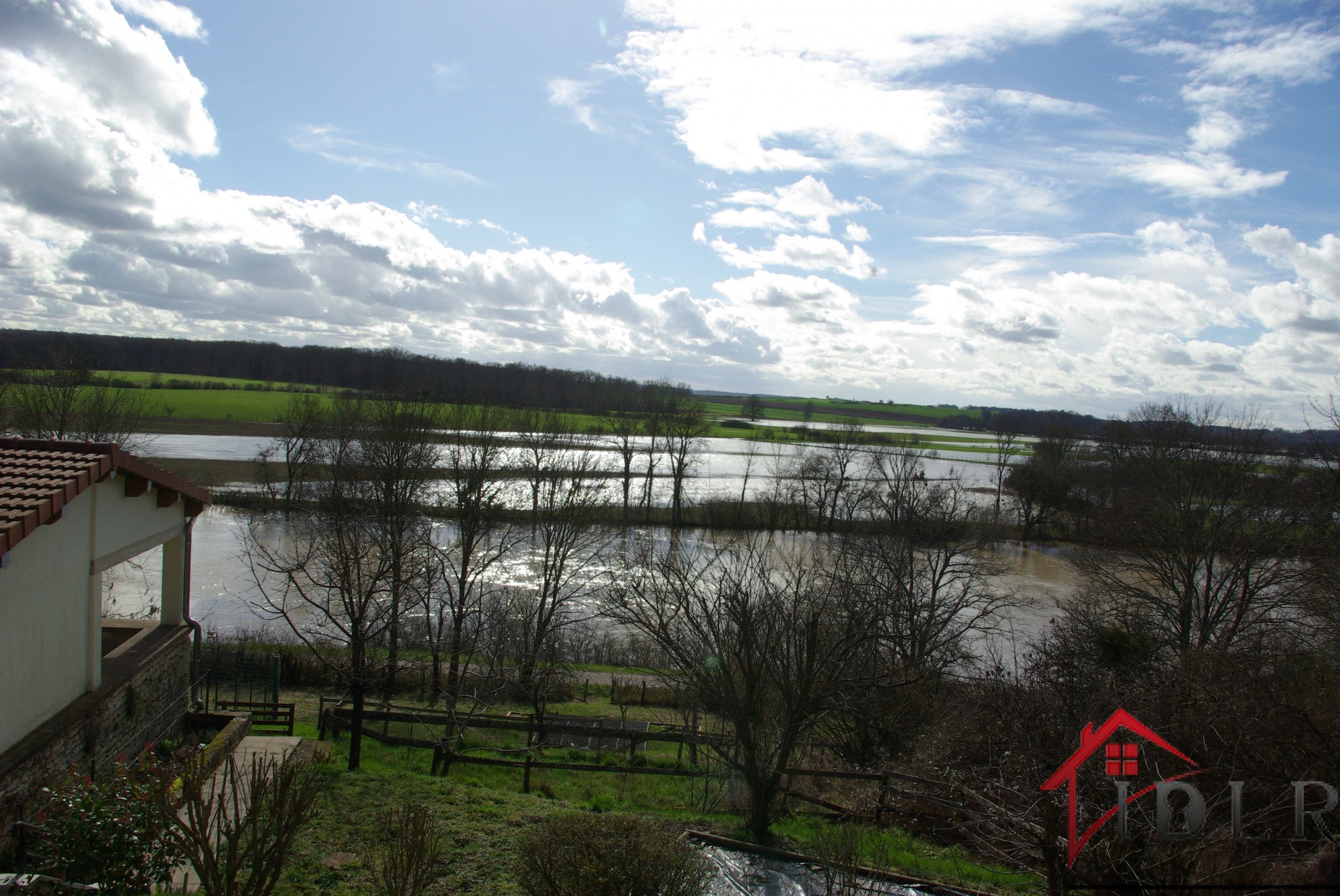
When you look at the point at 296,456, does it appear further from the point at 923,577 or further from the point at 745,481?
the point at 923,577

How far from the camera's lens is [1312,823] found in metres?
6.65

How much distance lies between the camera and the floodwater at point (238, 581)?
78.9 ft

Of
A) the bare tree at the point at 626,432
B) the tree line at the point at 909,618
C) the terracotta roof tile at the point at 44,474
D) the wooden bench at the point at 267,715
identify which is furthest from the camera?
the bare tree at the point at 626,432

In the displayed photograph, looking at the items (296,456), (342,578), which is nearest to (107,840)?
(342,578)

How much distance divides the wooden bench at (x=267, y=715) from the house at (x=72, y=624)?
383cm

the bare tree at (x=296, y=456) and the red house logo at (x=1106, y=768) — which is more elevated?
the red house logo at (x=1106, y=768)

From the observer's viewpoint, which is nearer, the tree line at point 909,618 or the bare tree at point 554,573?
the tree line at point 909,618

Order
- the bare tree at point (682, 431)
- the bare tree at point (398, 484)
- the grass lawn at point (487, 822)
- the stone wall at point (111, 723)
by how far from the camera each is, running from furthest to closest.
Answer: the bare tree at point (682, 431)
the bare tree at point (398, 484)
the grass lawn at point (487, 822)
the stone wall at point (111, 723)

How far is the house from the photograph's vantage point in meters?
6.60

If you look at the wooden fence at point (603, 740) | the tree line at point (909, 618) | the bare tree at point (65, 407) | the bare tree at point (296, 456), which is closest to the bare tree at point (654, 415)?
the tree line at point (909, 618)

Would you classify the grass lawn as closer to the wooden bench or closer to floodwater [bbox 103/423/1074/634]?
the wooden bench

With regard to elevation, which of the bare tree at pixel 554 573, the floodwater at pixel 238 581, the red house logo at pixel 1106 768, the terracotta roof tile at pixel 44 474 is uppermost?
the terracotta roof tile at pixel 44 474

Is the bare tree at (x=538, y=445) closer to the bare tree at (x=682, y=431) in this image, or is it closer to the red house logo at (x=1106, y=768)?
the bare tree at (x=682, y=431)

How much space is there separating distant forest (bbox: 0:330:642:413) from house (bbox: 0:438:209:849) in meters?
23.2
